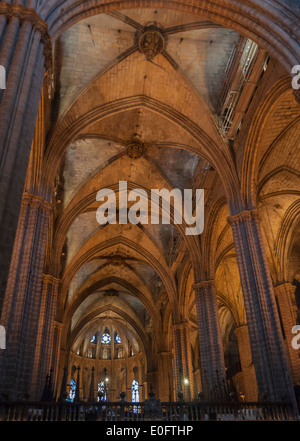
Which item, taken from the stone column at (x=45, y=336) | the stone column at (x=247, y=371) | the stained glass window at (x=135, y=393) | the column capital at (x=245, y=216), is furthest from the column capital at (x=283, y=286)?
the stained glass window at (x=135, y=393)

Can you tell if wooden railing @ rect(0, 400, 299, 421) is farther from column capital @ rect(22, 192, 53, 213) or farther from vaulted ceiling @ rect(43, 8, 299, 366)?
vaulted ceiling @ rect(43, 8, 299, 366)

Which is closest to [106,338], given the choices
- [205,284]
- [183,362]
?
[183,362]

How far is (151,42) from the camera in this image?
1253 centimetres

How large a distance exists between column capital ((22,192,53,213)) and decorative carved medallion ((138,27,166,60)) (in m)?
6.25

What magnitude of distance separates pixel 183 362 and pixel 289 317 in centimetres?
592

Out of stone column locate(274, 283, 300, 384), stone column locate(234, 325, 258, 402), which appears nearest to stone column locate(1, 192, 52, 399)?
stone column locate(274, 283, 300, 384)

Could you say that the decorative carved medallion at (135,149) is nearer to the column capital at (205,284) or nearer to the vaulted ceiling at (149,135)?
the vaulted ceiling at (149,135)

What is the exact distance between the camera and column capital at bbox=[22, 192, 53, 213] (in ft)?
35.2

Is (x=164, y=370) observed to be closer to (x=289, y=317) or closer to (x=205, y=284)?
(x=205, y=284)

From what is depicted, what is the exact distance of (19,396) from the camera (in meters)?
8.10

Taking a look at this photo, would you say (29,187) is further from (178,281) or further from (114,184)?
(178,281)

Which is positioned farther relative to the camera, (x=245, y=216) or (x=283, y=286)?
(x=283, y=286)

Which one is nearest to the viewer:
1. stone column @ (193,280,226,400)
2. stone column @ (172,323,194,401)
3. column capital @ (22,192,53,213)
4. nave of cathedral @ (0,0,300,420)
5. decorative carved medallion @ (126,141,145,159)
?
nave of cathedral @ (0,0,300,420)

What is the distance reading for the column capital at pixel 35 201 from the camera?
10719 millimetres
